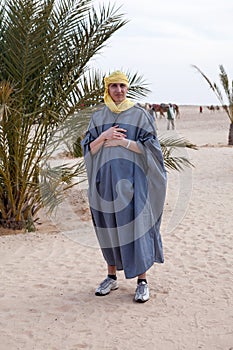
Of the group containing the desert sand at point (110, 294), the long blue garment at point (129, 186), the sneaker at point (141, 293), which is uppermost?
the long blue garment at point (129, 186)

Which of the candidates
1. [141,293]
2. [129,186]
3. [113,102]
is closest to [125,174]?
[129,186]

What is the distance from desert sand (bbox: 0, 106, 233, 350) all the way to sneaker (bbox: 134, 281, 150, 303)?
5 cm

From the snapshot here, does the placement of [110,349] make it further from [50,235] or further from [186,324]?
[50,235]

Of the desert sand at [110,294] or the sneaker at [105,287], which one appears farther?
the sneaker at [105,287]

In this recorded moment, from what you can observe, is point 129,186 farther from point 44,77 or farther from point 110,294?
point 44,77

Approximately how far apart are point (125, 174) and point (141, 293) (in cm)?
98

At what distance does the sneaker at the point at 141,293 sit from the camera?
424cm

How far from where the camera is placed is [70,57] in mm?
6633

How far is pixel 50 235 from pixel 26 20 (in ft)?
8.53

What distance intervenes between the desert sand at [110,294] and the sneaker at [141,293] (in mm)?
50

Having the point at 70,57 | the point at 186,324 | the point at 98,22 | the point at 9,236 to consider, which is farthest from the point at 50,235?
the point at 186,324

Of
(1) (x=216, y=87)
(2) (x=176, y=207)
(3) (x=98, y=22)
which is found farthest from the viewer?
(1) (x=216, y=87)

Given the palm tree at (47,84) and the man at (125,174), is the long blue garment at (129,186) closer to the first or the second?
the man at (125,174)

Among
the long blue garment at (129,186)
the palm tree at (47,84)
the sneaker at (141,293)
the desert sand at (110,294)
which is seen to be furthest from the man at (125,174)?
the palm tree at (47,84)
